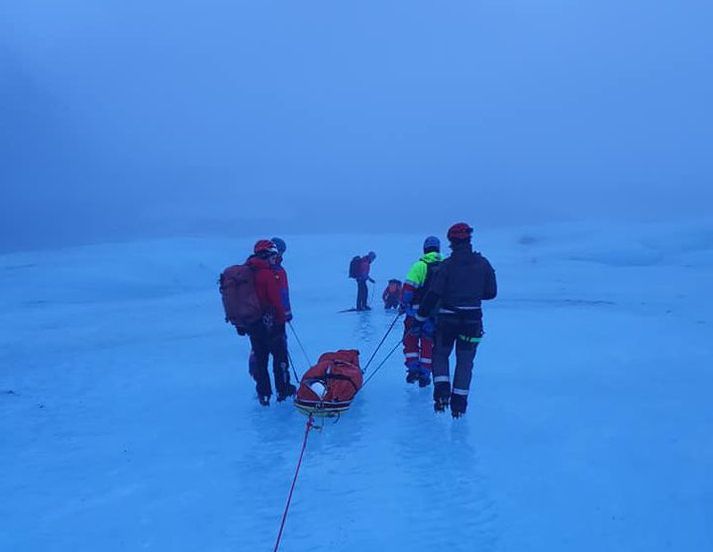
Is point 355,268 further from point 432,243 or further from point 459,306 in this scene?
point 459,306

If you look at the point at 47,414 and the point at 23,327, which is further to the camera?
the point at 23,327

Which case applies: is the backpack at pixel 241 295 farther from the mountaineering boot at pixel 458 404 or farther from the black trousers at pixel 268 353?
the mountaineering boot at pixel 458 404

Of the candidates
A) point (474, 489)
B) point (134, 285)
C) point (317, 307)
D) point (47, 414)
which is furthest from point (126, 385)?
point (134, 285)

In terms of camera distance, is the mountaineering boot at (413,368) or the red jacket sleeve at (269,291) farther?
the mountaineering boot at (413,368)

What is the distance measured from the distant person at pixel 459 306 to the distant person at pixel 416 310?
349mm

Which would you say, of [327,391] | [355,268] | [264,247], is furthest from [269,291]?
[355,268]

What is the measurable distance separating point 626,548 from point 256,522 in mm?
2118

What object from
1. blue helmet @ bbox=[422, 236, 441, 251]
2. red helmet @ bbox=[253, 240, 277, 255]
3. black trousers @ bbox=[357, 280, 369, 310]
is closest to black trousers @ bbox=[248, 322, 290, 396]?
red helmet @ bbox=[253, 240, 277, 255]

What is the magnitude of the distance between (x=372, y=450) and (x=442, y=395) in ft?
3.22

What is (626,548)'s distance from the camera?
2986 millimetres

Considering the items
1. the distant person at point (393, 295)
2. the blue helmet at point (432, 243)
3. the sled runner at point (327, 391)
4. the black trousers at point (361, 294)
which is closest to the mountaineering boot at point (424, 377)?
the sled runner at point (327, 391)

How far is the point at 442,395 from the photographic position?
4945 mm

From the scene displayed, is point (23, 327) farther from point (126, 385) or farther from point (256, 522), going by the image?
point (256, 522)

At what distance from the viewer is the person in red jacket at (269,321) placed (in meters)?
4.96
